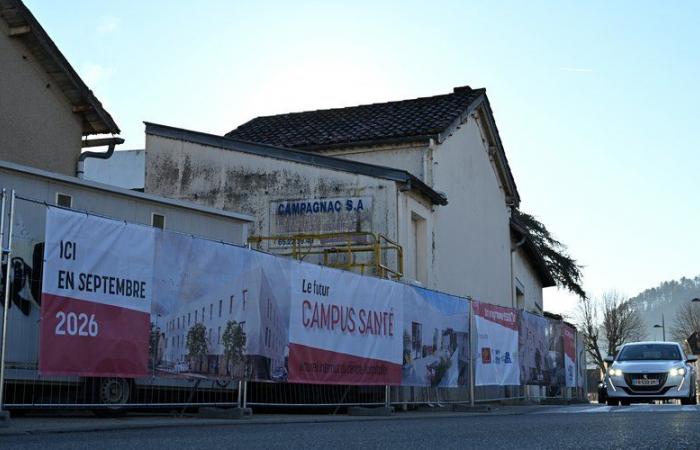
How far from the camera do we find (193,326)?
11.8 m

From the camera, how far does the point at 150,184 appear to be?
85.5 feet

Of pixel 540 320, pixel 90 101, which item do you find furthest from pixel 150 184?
pixel 540 320

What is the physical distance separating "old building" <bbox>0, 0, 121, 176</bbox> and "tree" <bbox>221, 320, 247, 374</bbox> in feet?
27.5

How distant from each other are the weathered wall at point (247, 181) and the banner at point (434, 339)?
5277mm

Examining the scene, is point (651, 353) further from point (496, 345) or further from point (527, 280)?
point (527, 280)

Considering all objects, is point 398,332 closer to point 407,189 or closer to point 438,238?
point 407,189

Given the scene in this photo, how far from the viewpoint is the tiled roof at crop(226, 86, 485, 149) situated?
27.0 metres

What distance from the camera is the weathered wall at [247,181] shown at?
76.3 ft

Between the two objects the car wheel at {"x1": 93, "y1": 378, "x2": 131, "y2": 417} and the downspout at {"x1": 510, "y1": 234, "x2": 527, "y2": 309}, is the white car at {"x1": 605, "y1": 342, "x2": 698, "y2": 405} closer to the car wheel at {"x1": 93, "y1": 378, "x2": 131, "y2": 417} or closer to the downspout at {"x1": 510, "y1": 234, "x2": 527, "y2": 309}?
the downspout at {"x1": 510, "y1": 234, "x2": 527, "y2": 309}

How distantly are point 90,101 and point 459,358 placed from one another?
980 centimetres

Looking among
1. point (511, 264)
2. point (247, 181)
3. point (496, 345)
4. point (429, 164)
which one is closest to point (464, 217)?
point (429, 164)

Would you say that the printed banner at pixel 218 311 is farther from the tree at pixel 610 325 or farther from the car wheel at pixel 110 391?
the tree at pixel 610 325

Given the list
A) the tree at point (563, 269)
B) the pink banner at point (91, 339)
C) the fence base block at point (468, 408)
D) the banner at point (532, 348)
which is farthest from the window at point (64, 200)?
the tree at point (563, 269)

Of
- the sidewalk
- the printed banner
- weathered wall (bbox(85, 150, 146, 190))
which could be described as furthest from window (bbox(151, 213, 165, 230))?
weathered wall (bbox(85, 150, 146, 190))
